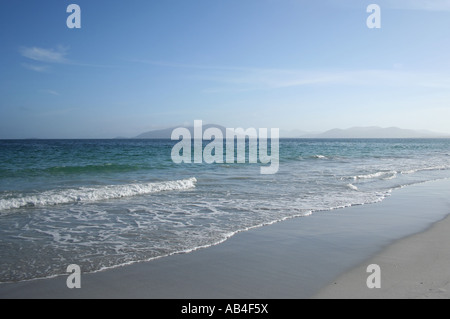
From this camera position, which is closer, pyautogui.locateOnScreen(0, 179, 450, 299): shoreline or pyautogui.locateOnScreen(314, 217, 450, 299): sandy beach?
pyautogui.locateOnScreen(314, 217, 450, 299): sandy beach

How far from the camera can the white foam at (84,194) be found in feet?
33.4

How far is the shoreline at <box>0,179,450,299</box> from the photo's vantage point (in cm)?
420

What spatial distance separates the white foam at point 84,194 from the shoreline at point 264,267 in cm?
640

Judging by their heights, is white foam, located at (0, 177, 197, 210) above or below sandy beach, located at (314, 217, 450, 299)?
above

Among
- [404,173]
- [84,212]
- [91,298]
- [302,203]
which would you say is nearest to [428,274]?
[91,298]

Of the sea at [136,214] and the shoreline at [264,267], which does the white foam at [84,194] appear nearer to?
the sea at [136,214]

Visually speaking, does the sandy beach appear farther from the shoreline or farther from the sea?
the sea

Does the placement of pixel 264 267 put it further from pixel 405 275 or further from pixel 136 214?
pixel 136 214

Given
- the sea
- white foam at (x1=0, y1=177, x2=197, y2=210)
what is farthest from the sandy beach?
white foam at (x1=0, y1=177, x2=197, y2=210)

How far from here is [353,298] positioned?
398cm

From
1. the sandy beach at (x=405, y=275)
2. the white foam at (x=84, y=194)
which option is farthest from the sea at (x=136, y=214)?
the sandy beach at (x=405, y=275)

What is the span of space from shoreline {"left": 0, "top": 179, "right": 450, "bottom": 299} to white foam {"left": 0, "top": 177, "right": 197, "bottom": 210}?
640cm
